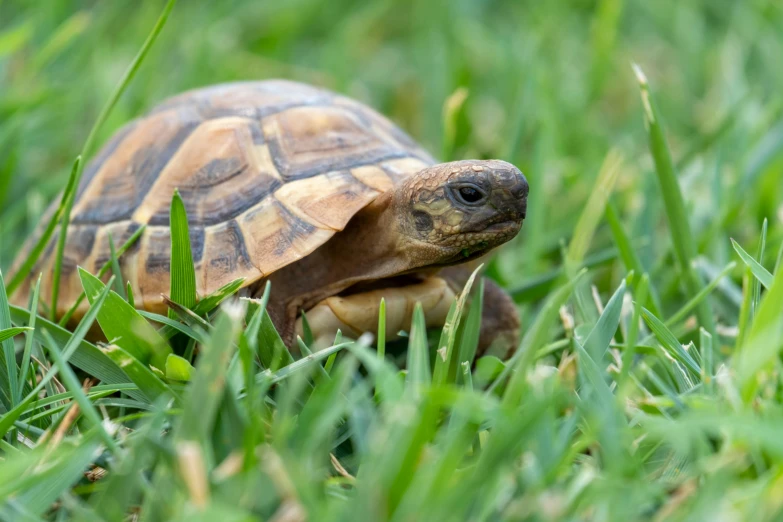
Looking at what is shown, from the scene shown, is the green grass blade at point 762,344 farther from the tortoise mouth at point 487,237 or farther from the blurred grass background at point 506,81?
the blurred grass background at point 506,81

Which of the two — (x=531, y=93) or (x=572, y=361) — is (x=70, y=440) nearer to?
(x=572, y=361)

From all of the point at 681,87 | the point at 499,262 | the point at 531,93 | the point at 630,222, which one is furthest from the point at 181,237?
the point at 681,87

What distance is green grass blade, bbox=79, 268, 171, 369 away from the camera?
5.76 feet

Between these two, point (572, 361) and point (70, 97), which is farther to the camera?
point (70, 97)

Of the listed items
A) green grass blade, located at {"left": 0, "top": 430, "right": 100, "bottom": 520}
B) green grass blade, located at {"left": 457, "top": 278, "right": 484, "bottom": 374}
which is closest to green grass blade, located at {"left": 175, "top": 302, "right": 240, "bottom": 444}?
green grass blade, located at {"left": 0, "top": 430, "right": 100, "bottom": 520}

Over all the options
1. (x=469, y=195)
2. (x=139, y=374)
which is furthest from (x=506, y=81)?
(x=139, y=374)

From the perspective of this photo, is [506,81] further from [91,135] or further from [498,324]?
[91,135]

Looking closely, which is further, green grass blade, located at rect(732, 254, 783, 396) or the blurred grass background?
the blurred grass background

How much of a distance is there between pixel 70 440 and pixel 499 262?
1985 millimetres

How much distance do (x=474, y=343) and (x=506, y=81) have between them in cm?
267

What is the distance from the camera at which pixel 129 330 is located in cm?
177

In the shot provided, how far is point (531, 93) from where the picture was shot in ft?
12.3

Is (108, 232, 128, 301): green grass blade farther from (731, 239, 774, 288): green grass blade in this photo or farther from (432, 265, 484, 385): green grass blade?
(731, 239, 774, 288): green grass blade

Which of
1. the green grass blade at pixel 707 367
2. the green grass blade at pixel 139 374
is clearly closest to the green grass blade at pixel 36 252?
the green grass blade at pixel 139 374
